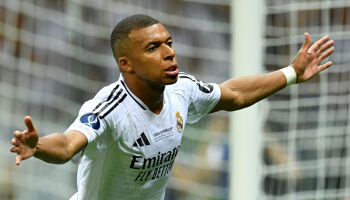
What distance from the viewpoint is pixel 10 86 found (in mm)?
6809

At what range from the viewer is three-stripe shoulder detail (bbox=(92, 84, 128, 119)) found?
3.82 m

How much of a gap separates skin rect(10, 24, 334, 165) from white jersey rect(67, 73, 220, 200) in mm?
83

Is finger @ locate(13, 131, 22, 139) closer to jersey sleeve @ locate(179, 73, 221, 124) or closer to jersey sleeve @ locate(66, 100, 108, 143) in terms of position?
jersey sleeve @ locate(66, 100, 108, 143)

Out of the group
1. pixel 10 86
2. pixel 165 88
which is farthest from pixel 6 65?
pixel 165 88

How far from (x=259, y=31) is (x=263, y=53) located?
21 centimetres

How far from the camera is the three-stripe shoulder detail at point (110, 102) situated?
3817 millimetres

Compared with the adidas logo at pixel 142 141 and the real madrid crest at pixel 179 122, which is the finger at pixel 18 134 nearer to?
the adidas logo at pixel 142 141

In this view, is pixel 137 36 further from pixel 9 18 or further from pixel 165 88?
pixel 9 18

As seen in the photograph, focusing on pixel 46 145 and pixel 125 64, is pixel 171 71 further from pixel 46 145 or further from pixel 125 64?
pixel 46 145

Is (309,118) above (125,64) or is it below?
below

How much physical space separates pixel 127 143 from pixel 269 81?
41.9 inches

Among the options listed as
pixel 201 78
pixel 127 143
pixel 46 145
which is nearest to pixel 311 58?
pixel 127 143

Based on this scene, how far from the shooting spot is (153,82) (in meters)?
3.96

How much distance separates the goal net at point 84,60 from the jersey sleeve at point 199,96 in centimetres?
210
